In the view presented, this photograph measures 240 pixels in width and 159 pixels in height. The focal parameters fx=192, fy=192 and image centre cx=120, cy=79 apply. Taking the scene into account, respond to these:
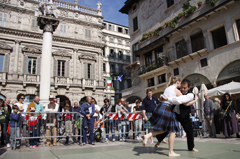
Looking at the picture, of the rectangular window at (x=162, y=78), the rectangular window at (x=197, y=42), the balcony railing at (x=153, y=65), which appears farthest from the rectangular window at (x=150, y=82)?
the rectangular window at (x=197, y=42)

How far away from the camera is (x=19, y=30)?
25.8 meters

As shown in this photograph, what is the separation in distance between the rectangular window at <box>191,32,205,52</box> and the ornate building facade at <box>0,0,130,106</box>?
15.7 metres

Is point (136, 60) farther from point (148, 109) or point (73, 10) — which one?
point (148, 109)

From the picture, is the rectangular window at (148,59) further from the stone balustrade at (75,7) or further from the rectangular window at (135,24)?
the stone balustrade at (75,7)

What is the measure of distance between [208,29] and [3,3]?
26124 millimetres

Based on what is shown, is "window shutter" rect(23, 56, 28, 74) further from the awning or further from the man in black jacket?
→ the man in black jacket

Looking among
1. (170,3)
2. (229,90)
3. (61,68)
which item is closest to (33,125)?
(229,90)

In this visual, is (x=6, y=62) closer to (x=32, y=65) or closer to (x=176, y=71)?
(x=32, y=65)

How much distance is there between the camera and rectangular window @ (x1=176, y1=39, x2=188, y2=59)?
2017 centimetres

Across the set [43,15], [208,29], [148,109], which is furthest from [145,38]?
[148,109]

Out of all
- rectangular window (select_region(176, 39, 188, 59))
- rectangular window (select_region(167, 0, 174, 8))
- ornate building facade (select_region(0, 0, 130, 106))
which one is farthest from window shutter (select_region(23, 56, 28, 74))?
rectangular window (select_region(167, 0, 174, 8))

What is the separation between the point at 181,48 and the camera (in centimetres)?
2070

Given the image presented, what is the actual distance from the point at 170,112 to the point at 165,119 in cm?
22

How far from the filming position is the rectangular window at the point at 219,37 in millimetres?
17047
